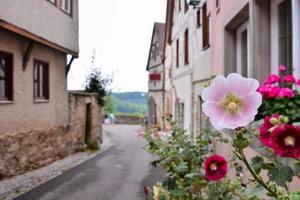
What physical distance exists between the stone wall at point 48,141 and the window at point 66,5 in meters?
3.04

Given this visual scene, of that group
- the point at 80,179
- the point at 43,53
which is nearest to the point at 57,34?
the point at 43,53

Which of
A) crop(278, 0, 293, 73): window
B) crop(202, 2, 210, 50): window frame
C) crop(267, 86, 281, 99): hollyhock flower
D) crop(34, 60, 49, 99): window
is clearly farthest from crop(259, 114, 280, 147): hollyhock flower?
crop(34, 60, 49, 99): window

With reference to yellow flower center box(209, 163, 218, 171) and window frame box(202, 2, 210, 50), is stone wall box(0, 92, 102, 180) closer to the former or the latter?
window frame box(202, 2, 210, 50)

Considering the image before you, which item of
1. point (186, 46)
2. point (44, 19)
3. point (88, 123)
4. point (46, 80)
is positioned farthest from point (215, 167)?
point (88, 123)

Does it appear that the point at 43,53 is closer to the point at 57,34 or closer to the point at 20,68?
the point at 57,34

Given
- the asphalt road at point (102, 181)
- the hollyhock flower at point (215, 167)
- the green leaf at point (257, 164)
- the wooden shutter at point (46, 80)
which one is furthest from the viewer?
the wooden shutter at point (46, 80)

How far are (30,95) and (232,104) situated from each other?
11133 mm

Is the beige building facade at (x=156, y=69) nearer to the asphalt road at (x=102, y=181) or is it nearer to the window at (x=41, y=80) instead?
the asphalt road at (x=102, y=181)

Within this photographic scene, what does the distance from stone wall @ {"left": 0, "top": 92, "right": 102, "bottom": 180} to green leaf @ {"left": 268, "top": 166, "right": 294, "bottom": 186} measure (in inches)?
364

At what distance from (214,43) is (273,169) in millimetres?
7352

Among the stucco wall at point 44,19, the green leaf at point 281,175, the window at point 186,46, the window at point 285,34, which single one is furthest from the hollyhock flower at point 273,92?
the window at point 186,46

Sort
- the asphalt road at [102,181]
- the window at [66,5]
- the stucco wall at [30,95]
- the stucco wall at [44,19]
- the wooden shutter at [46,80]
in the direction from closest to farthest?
the asphalt road at [102,181], the stucco wall at [44,19], the stucco wall at [30,95], the wooden shutter at [46,80], the window at [66,5]

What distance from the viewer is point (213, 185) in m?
3.39

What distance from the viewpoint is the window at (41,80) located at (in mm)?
12727
